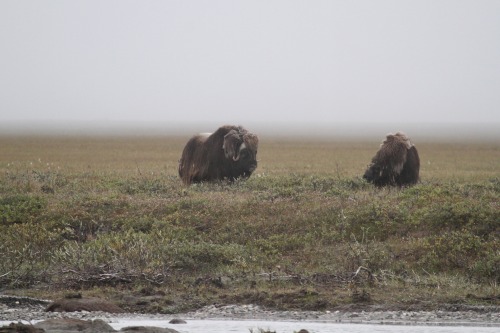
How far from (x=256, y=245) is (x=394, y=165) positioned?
7.00 metres

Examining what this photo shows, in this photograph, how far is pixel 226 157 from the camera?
23500 millimetres

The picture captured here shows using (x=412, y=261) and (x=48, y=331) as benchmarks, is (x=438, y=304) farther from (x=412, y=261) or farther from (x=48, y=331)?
(x=48, y=331)

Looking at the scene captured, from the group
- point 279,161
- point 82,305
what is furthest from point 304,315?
point 279,161

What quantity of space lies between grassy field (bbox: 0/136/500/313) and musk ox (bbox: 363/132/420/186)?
44.7 inches

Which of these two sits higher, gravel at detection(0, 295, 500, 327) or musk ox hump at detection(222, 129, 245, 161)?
musk ox hump at detection(222, 129, 245, 161)

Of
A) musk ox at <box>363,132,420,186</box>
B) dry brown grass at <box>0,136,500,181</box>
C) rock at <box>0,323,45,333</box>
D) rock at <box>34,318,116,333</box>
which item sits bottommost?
dry brown grass at <box>0,136,500,181</box>

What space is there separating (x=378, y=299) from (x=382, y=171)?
968 centimetres

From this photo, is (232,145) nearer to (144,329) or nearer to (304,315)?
(304,315)

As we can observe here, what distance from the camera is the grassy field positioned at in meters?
13.8

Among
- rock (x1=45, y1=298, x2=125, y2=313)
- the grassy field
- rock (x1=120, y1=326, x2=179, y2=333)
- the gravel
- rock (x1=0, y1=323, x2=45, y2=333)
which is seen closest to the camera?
rock (x1=0, y1=323, x2=45, y2=333)

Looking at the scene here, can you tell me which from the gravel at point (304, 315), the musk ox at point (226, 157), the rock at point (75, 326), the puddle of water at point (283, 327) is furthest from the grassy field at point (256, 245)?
the rock at point (75, 326)

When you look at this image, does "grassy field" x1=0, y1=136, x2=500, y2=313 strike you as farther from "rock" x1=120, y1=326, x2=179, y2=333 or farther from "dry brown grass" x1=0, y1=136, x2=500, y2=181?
"dry brown grass" x1=0, y1=136, x2=500, y2=181

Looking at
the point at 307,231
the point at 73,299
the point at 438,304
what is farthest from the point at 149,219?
the point at 438,304

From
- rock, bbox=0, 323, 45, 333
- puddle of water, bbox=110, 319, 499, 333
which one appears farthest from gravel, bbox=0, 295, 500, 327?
rock, bbox=0, 323, 45, 333
